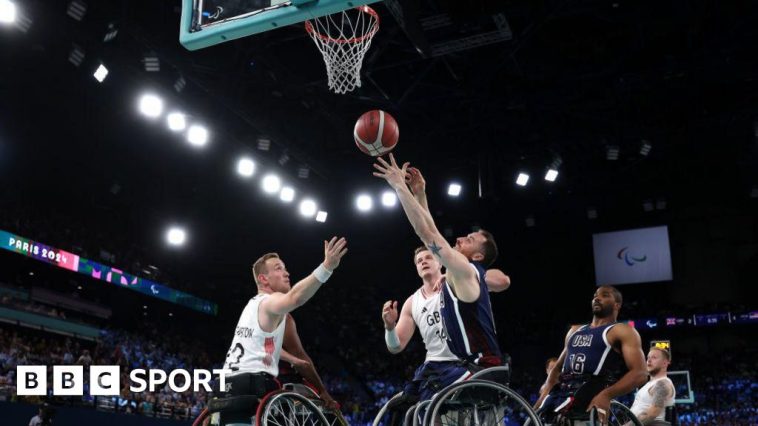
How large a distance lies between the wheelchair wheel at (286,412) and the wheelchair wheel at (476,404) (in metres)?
1.08

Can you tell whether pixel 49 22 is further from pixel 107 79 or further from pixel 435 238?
pixel 435 238

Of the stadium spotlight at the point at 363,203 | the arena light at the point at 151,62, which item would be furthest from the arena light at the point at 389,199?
the arena light at the point at 151,62

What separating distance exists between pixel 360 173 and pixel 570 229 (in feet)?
32.8

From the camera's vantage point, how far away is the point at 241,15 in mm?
6887

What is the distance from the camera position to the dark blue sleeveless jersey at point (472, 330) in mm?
4789

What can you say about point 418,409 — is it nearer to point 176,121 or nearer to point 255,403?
point 255,403

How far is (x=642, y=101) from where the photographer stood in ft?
54.6

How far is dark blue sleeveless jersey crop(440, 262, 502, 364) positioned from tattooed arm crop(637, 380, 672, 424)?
3344 millimetres

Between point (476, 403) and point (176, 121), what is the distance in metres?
11.7

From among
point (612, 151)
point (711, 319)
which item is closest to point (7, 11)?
point (612, 151)

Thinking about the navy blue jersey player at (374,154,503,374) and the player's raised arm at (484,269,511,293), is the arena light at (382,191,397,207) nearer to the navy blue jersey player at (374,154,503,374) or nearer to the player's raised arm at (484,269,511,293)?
the player's raised arm at (484,269,511,293)

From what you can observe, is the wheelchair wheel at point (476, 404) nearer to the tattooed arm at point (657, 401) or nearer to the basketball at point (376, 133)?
the basketball at point (376, 133)

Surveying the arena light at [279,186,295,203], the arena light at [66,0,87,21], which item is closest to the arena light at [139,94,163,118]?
the arena light at [66,0,87,21]

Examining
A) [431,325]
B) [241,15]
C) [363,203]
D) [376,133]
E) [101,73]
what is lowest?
[431,325]
